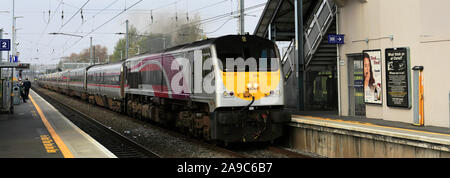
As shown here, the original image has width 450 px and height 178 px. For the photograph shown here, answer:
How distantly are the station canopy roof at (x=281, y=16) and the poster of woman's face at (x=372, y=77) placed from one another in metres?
5.71

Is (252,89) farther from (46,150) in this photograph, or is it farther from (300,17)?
(300,17)

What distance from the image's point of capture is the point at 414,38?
11016 mm

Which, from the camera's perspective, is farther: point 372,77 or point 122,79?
point 122,79

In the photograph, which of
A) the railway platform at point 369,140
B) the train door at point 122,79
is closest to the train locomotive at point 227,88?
the railway platform at point 369,140

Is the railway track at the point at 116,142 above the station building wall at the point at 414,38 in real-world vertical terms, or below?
below

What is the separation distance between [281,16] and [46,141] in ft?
39.4

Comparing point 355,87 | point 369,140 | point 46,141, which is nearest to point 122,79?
point 46,141

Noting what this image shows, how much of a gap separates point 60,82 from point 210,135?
38445 millimetres

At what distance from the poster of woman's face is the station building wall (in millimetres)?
162

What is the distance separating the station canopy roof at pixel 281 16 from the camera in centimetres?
1758

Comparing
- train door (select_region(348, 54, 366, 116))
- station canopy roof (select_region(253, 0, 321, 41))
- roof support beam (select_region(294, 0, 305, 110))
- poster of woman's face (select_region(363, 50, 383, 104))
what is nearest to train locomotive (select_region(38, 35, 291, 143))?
poster of woman's face (select_region(363, 50, 383, 104))

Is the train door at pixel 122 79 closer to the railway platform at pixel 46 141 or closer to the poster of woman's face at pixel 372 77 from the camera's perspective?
the railway platform at pixel 46 141

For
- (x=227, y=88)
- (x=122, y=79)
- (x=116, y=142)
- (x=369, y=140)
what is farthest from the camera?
(x=122, y=79)

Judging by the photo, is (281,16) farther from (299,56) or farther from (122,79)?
(122,79)
